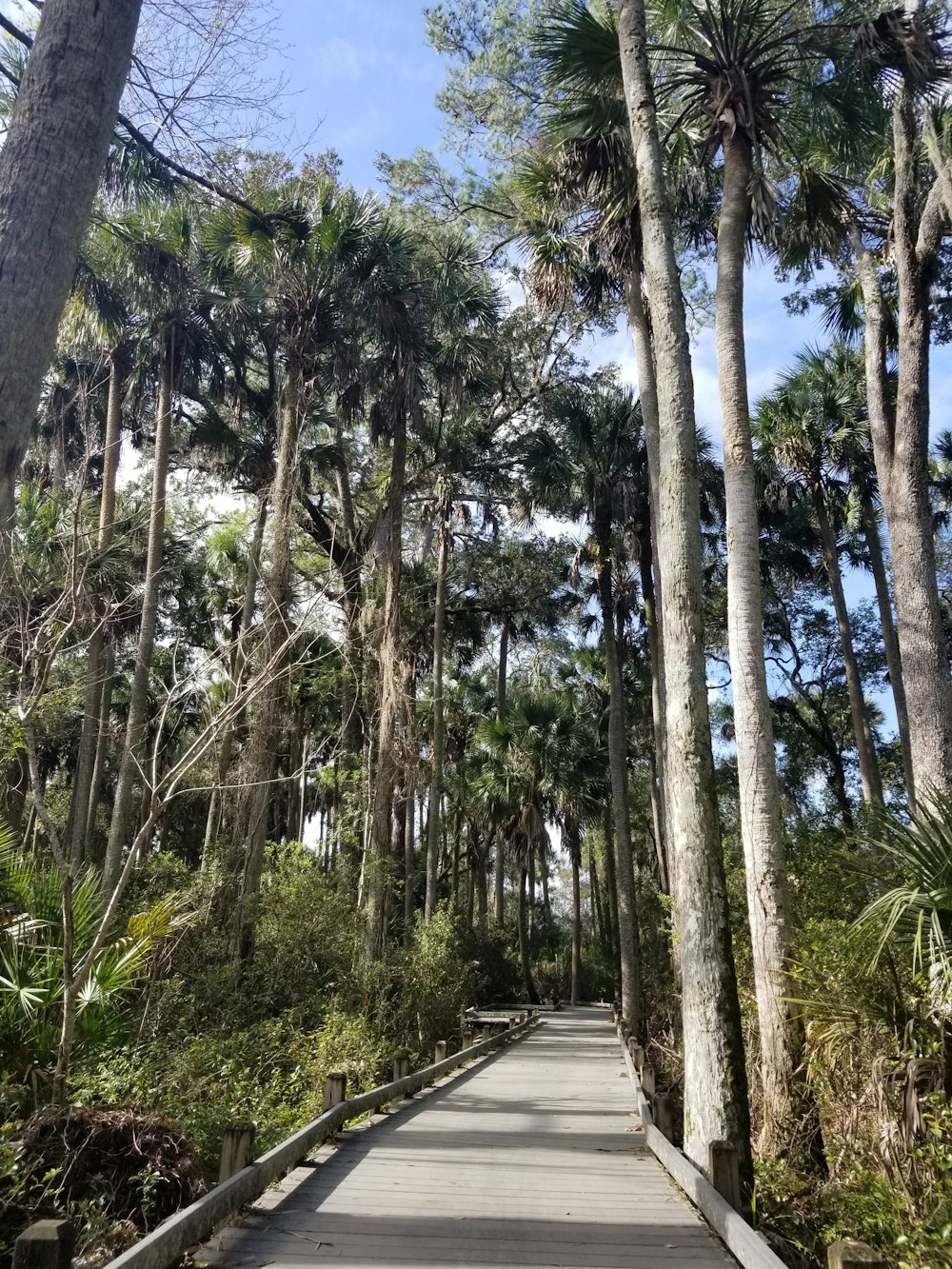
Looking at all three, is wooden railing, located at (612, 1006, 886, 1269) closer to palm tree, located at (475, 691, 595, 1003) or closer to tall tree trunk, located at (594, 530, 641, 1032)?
tall tree trunk, located at (594, 530, 641, 1032)

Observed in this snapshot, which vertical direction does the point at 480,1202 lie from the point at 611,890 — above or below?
below

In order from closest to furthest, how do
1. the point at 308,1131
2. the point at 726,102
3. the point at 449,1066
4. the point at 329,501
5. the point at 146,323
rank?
the point at 308,1131 → the point at 726,102 → the point at 449,1066 → the point at 146,323 → the point at 329,501

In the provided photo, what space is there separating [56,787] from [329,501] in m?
15.4

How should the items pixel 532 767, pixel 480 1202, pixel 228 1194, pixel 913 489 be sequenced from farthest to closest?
1. pixel 532 767
2. pixel 913 489
3. pixel 480 1202
4. pixel 228 1194

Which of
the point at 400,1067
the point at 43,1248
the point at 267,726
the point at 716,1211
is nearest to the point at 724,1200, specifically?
the point at 716,1211

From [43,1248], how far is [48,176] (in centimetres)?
428

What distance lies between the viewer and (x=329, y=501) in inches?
947

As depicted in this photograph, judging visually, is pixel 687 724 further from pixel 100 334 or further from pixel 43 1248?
pixel 100 334

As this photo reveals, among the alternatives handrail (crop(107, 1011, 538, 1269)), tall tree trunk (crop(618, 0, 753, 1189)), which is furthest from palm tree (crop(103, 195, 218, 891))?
tall tree trunk (crop(618, 0, 753, 1189))

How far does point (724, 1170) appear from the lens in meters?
5.02

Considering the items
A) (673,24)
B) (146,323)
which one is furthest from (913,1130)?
(146,323)

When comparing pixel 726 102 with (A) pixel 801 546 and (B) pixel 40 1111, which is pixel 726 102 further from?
(A) pixel 801 546

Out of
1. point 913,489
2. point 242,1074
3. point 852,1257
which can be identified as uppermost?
point 913,489

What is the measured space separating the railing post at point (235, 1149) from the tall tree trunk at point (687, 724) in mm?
2888
